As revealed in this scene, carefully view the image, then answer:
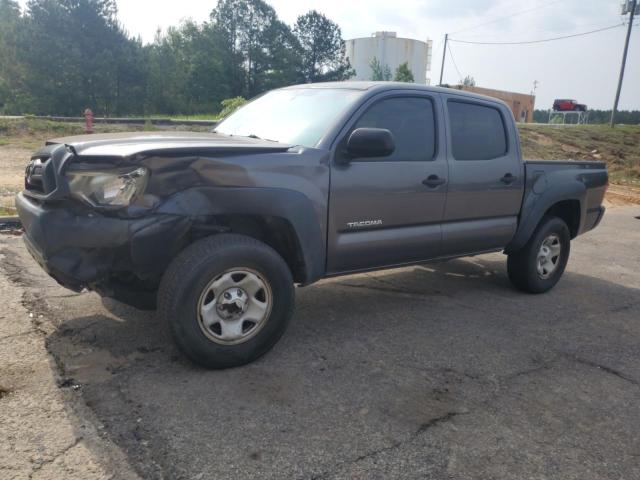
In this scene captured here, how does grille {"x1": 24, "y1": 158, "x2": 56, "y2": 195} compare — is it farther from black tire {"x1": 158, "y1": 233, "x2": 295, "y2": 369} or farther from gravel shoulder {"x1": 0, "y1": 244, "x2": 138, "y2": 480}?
gravel shoulder {"x1": 0, "y1": 244, "x2": 138, "y2": 480}

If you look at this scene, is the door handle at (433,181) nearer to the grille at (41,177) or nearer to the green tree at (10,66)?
the grille at (41,177)

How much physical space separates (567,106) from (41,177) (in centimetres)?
6030

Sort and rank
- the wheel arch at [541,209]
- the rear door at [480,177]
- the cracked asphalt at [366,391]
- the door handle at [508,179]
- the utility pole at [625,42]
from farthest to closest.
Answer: the utility pole at [625,42] → the wheel arch at [541,209] → the door handle at [508,179] → the rear door at [480,177] → the cracked asphalt at [366,391]

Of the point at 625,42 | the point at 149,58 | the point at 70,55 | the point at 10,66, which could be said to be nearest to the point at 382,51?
the point at 149,58

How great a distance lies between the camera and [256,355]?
345cm

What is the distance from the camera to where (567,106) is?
55.8 meters

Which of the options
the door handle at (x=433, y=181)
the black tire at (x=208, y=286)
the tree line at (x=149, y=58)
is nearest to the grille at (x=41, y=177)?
the black tire at (x=208, y=286)

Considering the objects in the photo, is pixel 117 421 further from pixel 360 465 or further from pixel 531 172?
pixel 531 172

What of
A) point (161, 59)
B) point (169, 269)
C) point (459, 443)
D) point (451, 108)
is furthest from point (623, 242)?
point (161, 59)

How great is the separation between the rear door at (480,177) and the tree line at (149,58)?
38682 millimetres

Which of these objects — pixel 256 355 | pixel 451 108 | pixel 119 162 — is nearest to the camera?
pixel 119 162

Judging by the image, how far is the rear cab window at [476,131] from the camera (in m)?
4.61

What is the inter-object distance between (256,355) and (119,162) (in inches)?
55.3

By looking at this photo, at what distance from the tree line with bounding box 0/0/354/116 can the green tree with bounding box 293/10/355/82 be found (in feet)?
0.33
